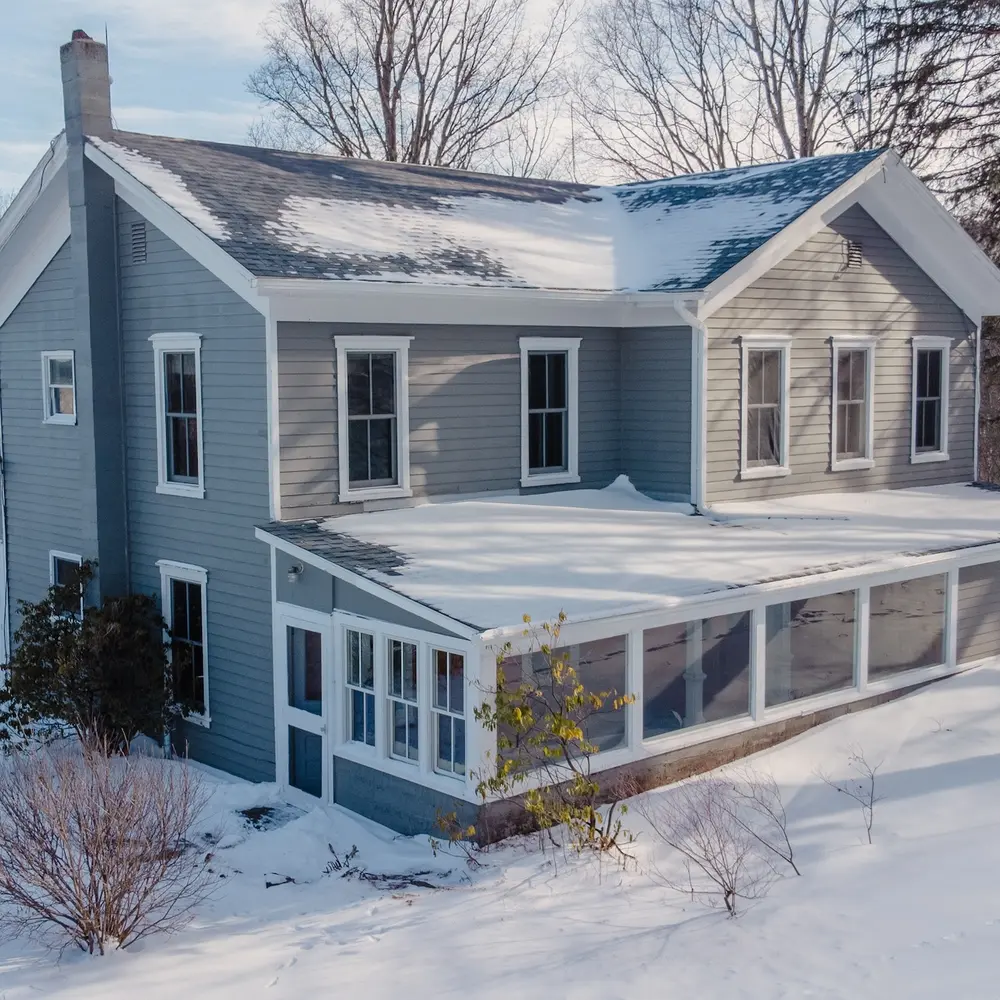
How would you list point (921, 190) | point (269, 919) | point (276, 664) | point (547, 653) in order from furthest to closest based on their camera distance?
point (921, 190) → point (276, 664) → point (547, 653) → point (269, 919)

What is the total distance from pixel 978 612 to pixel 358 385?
322 inches

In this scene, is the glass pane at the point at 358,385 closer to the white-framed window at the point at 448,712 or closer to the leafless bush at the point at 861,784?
the white-framed window at the point at 448,712

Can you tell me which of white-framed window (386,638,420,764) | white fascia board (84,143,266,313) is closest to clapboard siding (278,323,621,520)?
white fascia board (84,143,266,313)

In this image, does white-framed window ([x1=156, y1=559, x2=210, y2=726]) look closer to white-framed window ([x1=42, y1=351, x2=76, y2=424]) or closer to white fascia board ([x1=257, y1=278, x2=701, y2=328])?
white-framed window ([x1=42, y1=351, x2=76, y2=424])

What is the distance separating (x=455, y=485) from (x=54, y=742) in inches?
213

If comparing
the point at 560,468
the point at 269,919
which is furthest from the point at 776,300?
the point at 269,919

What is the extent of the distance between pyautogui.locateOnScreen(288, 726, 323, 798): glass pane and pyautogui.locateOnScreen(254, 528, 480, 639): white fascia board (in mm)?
1868

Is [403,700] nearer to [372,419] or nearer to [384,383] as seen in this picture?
[372,419]

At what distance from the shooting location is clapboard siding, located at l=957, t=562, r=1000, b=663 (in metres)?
15.4

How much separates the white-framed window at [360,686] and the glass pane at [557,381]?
483cm

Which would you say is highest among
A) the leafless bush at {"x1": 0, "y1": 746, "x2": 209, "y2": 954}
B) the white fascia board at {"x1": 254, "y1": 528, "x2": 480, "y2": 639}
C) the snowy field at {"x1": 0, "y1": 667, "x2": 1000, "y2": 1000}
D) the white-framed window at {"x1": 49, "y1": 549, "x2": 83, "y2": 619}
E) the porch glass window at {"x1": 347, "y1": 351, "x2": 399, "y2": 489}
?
the porch glass window at {"x1": 347, "y1": 351, "x2": 399, "y2": 489}

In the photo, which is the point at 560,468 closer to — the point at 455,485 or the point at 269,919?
the point at 455,485

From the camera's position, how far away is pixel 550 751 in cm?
1088

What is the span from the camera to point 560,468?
15812 millimetres
